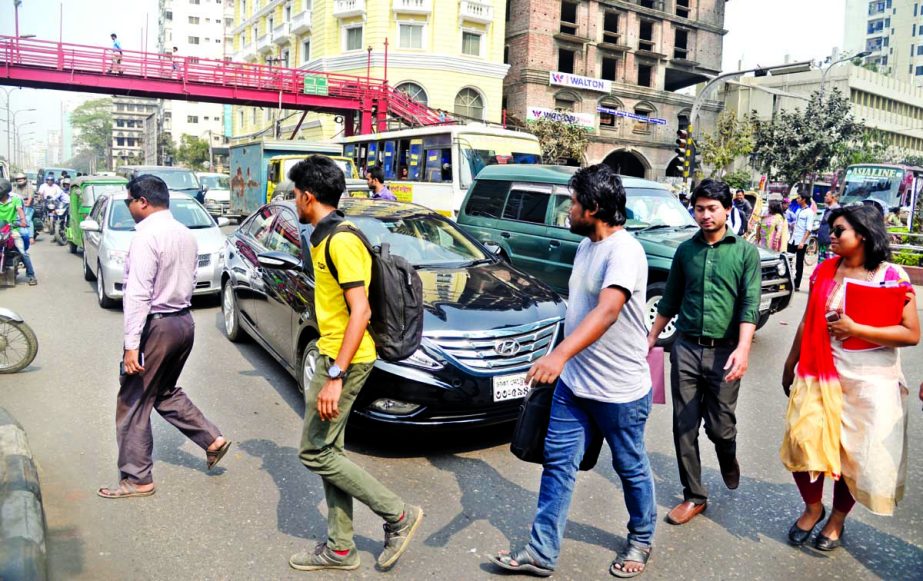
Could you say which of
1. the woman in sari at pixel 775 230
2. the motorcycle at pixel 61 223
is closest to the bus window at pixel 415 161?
the woman in sari at pixel 775 230

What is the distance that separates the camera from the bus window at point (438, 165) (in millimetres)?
17281

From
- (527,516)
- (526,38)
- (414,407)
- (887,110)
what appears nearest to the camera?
(527,516)

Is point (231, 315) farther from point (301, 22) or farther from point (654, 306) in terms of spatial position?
point (301, 22)

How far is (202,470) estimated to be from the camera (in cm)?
469

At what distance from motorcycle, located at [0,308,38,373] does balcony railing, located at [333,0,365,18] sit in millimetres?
34524

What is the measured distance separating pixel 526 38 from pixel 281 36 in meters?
15.1

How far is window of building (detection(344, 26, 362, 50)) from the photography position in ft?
127

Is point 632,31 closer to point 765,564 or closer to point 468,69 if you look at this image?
point 468,69

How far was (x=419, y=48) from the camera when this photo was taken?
125 ft

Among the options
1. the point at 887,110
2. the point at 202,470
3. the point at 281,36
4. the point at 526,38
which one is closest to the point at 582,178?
the point at 202,470

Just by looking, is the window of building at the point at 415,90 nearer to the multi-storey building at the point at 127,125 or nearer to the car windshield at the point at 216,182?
the car windshield at the point at 216,182

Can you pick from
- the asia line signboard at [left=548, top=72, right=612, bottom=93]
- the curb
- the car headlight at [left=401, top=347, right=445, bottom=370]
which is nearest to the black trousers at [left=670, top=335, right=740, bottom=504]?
the car headlight at [left=401, top=347, right=445, bottom=370]

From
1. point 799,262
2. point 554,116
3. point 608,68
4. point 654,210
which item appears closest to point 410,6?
point 554,116

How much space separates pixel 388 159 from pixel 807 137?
81.7ft
